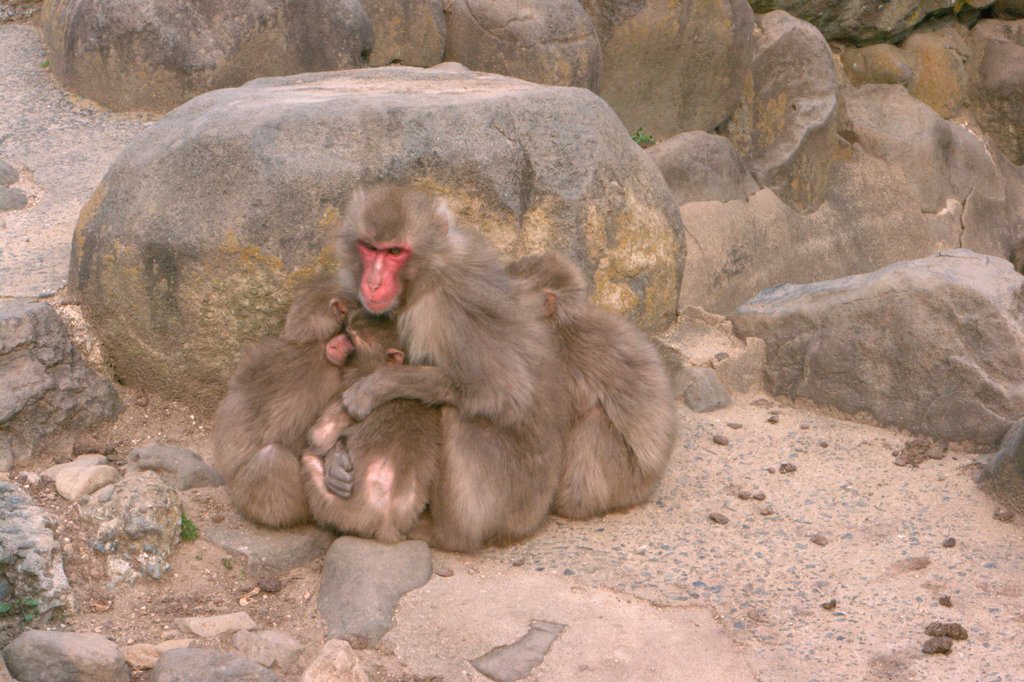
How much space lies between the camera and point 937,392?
6035mm

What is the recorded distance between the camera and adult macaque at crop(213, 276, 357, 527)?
15.7 ft

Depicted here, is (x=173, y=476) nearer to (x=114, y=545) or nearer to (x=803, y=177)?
(x=114, y=545)

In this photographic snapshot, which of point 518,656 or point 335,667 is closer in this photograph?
point 335,667

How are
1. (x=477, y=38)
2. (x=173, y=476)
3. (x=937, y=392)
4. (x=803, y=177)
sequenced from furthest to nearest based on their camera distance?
(x=803, y=177)
(x=477, y=38)
(x=937, y=392)
(x=173, y=476)

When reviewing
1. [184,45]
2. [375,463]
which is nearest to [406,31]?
[184,45]

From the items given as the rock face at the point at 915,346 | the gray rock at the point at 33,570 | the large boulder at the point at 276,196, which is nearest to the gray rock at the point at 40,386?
the large boulder at the point at 276,196

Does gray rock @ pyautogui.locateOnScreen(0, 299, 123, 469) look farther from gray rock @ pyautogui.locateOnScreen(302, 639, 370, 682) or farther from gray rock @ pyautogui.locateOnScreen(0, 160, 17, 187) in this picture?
gray rock @ pyautogui.locateOnScreen(302, 639, 370, 682)

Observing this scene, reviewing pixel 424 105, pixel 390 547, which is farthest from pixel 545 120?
pixel 390 547

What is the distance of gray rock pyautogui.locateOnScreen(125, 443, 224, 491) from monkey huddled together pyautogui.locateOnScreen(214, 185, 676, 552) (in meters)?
0.44

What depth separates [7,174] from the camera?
7113mm

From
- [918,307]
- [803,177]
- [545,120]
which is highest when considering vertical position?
[545,120]

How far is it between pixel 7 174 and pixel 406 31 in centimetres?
315

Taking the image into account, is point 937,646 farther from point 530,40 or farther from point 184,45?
point 184,45

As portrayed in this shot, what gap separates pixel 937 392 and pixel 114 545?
3800 millimetres
